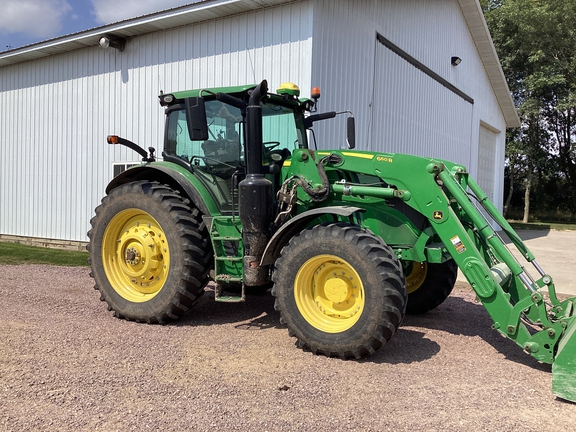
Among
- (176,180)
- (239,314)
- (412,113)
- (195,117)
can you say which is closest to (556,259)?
(412,113)

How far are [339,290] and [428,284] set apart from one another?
1.83 m

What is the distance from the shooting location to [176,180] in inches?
222

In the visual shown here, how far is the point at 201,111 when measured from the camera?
16.5 ft

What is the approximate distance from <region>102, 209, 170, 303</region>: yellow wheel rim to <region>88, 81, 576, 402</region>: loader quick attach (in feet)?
0.05

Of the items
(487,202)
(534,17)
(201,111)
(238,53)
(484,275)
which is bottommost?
(484,275)

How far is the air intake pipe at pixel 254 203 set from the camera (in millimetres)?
5156

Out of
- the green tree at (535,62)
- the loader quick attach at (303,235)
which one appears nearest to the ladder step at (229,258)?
the loader quick attach at (303,235)

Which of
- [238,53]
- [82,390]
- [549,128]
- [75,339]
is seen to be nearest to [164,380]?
[82,390]

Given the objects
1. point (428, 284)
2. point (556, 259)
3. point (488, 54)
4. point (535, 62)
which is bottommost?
point (556, 259)

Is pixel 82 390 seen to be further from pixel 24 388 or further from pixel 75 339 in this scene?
pixel 75 339

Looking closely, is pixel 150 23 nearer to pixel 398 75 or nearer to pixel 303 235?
pixel 398 75

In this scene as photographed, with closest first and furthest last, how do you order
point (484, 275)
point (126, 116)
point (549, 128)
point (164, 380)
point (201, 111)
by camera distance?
point (164, 380) → point (484, 275) → point (201, 111) → point (126, 116) → point (549, 128)

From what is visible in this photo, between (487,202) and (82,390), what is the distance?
3.99 meters

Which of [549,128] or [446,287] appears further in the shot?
[549,128]
